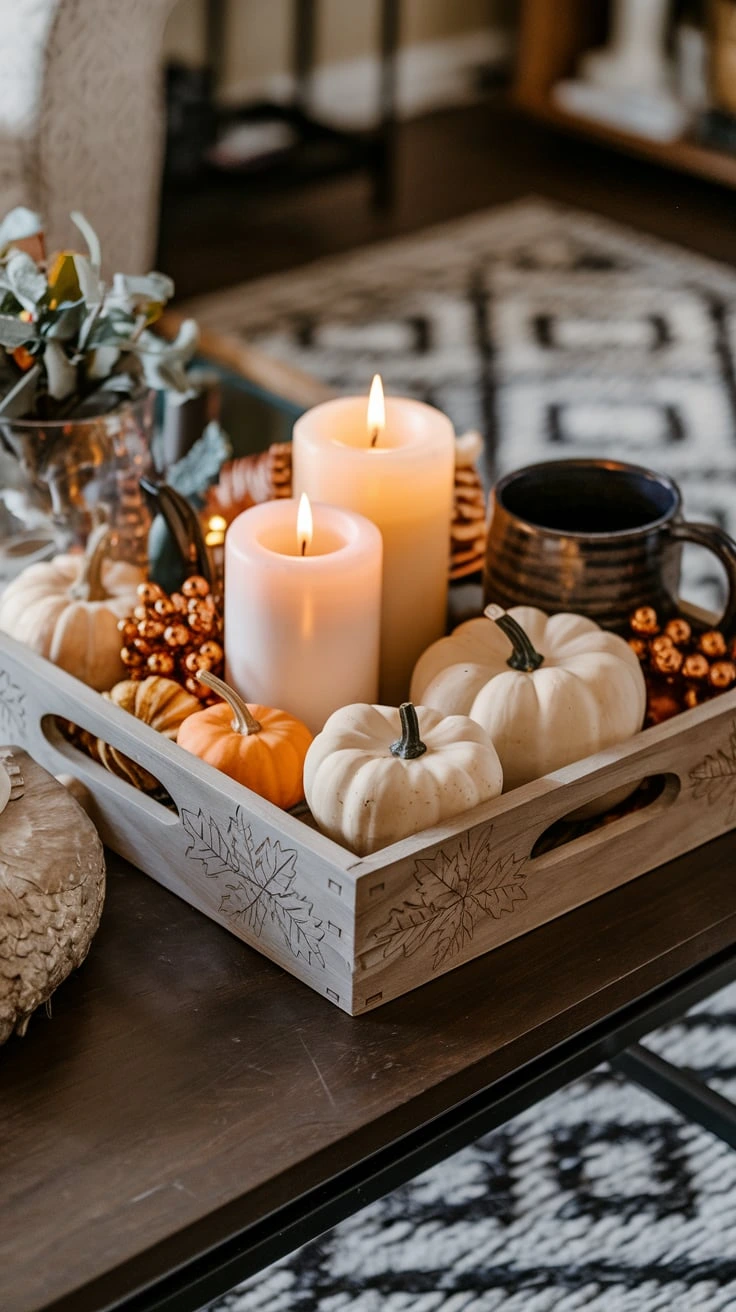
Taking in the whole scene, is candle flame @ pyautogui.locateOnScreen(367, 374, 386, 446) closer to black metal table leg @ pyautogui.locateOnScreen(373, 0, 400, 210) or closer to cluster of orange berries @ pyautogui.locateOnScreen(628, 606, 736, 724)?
cluster of orange berries @ pyautogui.locateOnScreen(628, 606, 736, 724)

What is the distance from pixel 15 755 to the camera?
81 centimetres

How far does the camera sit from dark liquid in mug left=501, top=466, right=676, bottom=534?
954 mm

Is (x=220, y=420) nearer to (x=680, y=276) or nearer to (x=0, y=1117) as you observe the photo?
(x=0, y=1117)

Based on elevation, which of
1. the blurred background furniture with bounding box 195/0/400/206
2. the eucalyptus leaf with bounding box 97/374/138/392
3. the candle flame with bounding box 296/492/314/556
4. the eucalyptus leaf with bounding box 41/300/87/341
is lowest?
the blurred background furniture with bounding box 195/0/400/206

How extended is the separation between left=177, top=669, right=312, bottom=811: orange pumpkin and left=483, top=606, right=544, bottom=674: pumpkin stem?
0.39 feet

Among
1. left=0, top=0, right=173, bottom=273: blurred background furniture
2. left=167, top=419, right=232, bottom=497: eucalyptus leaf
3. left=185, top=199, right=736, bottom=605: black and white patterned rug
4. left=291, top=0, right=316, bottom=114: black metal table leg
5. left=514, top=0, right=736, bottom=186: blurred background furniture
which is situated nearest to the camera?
left=167, top=419, right=232, bottom=497: eucalyptus leaf

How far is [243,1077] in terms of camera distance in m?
0.70

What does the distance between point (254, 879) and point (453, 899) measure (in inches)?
3.9

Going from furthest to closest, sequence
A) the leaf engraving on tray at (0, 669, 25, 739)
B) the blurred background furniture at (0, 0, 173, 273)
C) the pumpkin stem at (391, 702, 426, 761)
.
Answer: the blurred background furniture at (0, 0, 173, 273) < the leaf engraving on tray at (0, 669, 25, 739) < the pumpkin stem at (391, 702, 426, 761)

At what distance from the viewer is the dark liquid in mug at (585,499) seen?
0.95 metres

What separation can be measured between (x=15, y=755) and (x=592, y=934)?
0.32m

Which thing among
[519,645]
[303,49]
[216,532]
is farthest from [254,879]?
[303,49]

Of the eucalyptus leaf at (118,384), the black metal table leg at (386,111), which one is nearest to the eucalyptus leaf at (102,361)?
the eucalyptus leaf at (118,384)

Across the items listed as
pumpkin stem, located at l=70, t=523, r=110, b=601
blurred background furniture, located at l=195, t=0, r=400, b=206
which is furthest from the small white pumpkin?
blurred background furniture, located at l=195, t=0, r=400, b=206
